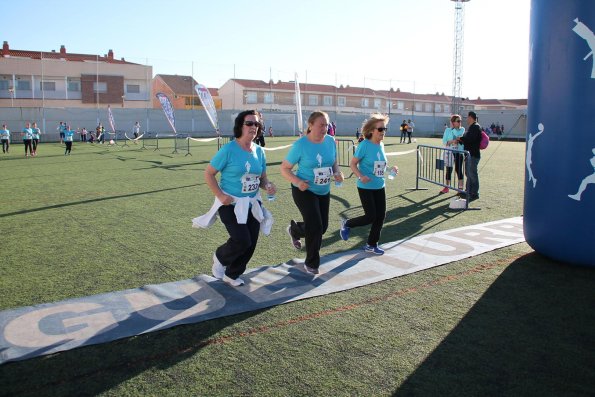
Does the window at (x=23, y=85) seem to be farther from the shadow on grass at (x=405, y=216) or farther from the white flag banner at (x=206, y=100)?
the shadow on grass at (x=405, y=216)

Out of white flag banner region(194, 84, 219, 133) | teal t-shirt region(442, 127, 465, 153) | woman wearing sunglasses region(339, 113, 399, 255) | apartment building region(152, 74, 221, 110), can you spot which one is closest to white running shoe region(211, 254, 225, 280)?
woman wearing sunglasses region(339, 113, 399, 255)

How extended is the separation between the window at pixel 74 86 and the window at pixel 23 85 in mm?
3720

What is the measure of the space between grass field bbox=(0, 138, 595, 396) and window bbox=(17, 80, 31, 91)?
4721 centimetres

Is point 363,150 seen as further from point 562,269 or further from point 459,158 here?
point 459,158

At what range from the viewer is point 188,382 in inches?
125

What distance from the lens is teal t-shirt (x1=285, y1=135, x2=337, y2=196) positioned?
5.36 m

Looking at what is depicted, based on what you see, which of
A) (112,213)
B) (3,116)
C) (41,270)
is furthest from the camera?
(3,116)

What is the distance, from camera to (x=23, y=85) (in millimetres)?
48062

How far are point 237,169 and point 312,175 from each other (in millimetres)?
1007

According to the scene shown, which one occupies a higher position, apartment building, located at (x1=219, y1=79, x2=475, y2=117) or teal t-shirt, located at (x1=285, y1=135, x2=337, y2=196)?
apartment building, located at (x1=219, y1=79, x2=475, y2=117)

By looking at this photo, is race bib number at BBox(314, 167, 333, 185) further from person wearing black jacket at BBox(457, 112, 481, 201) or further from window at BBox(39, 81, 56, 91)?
window at BBox(39, 81, 56, 91)

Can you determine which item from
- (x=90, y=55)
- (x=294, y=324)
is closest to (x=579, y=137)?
(x=294, y=324)

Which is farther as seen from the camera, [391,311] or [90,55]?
[90,55]

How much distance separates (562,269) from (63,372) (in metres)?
5.20
